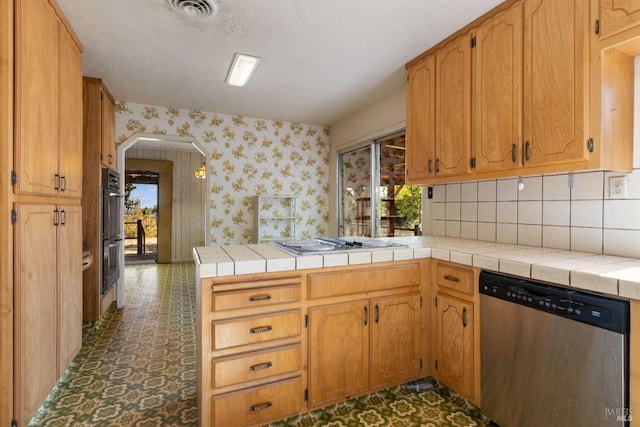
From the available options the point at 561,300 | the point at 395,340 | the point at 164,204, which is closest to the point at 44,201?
the point at 395,340

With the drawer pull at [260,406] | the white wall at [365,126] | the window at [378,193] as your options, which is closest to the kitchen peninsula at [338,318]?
the drawer pull at [260,406]

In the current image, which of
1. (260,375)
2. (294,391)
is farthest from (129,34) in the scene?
(294,391)

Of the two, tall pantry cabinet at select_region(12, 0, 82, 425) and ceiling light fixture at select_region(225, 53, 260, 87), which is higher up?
ceiling light fixture at select_region(225, 53, 260, 87)

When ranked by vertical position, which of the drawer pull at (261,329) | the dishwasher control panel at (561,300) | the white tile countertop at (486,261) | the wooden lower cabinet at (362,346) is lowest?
the wooden lower cabinet at (362,346)

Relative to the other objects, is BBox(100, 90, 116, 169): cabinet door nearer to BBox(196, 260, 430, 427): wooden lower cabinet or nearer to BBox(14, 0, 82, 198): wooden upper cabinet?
BBox(14, 0, 82, 198): wooden upper cabinet

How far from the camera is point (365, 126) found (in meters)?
3.83

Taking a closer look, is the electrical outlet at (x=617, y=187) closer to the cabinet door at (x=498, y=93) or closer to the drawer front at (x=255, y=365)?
the cabinet door at (x=498, y=93)

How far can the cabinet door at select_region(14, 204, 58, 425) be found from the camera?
57.7 inches

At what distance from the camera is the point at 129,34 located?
7.17 feet

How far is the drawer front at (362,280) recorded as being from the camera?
5.68ft

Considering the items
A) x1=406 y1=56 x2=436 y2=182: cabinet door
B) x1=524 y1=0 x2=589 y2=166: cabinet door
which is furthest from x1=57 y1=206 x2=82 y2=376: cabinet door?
x1=524 y1=0 x2=589 y2=166: cabinet door

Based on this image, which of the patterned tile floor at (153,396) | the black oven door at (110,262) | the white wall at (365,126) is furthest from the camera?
the white wall at (365,126)

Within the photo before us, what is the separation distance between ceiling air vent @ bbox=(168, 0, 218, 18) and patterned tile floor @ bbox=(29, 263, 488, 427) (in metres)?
2.39

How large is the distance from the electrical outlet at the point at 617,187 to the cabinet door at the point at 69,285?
313 cm
